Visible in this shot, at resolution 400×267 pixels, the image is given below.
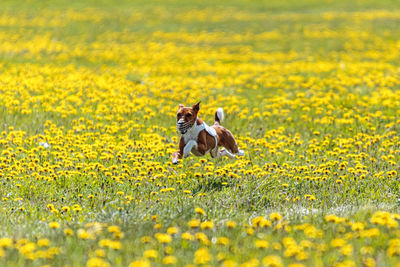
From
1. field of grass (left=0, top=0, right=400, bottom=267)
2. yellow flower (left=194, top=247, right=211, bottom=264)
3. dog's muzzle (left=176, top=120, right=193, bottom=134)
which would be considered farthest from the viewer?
dog's muzzle (left=176, top=120, right=193, bottom=134)

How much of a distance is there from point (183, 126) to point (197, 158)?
56.8 inches

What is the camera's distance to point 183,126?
5387 millimetres

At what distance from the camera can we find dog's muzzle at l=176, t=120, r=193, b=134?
5362 millimetres

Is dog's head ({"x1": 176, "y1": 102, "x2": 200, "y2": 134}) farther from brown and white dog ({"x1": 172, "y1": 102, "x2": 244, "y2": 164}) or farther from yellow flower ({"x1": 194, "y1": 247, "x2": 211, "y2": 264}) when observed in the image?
yellow flower ({"x1": 194, "y1": 247, "x2": 211, "y2": 264})

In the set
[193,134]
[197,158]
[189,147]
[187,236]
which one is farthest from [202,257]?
[197,158]

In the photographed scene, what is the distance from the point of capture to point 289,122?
914cm

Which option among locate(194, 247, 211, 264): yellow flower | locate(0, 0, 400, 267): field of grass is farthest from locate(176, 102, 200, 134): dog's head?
locate(194, 247, 211, 264): yellow flower

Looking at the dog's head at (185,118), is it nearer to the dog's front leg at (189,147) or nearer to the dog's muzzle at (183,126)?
the dog's muzzle at (183,126)

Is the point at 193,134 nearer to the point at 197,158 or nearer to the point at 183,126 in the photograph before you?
the point at 183,126

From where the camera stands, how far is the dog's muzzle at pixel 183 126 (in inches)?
211

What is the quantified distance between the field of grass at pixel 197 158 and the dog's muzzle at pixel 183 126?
570 mm

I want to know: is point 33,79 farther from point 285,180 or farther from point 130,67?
point 285,180

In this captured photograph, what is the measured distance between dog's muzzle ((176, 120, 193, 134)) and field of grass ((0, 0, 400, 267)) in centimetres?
57

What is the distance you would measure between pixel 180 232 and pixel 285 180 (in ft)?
6.92
